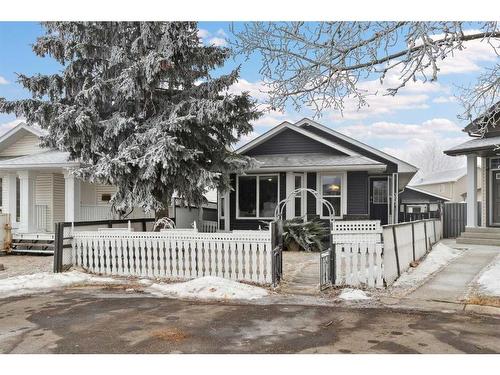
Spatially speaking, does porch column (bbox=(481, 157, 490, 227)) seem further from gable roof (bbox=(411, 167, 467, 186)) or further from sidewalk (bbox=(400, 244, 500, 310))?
gable roof (bbox=(411, 167, 467, 186))

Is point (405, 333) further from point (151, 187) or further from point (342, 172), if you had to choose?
point (342, 172)

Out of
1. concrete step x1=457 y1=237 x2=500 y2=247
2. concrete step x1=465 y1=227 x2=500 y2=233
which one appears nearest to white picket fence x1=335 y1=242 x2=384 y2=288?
concrete step x1=457 y1=237 x2=500 y2=247

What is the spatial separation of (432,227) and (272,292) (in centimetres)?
658

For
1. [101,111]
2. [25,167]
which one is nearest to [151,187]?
[101,111]

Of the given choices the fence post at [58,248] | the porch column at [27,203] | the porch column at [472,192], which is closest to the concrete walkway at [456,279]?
the porch column at [472,192]

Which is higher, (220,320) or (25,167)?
(25,167)

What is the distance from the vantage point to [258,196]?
1321cm

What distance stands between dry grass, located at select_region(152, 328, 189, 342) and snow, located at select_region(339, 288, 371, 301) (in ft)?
7.34

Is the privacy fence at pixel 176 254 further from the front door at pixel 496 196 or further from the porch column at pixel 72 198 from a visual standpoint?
the front door at pixel 496 196

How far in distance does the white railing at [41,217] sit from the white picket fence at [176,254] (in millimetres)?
6051

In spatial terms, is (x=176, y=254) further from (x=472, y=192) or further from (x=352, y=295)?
(x=472, y=192)

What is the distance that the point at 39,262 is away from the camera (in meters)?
9.20

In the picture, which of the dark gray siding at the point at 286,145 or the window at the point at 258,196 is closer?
the window at the point at 258,196

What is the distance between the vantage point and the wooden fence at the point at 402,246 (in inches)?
249
